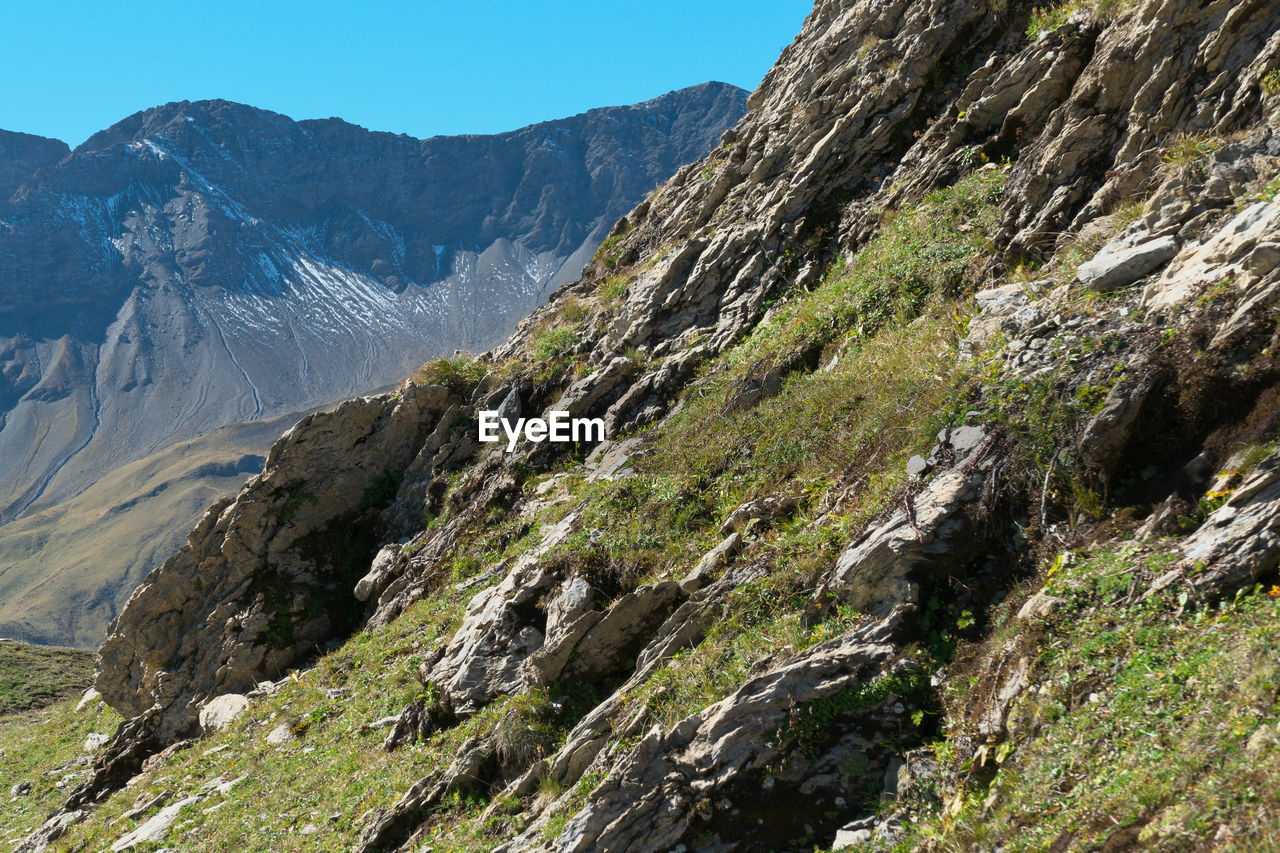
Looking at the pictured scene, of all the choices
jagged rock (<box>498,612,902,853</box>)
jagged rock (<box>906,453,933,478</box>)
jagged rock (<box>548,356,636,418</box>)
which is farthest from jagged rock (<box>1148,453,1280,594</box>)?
jagged rock (<box>548,356,636,418</box>)

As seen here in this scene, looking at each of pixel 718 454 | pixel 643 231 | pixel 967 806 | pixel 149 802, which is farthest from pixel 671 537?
pixel 643 231

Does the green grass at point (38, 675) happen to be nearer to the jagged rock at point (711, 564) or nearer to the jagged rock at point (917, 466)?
the jagged rock at point (711, 564)

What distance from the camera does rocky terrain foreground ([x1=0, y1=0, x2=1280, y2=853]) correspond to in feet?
17.2

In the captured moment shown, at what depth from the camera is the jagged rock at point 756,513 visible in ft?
29.5

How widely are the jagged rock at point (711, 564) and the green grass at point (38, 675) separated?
2808 centimetres

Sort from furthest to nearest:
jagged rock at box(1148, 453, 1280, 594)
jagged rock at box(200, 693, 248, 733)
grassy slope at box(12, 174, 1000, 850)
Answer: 1. jagged rock at box(200, 693, 248, 733)
2. grassy slope at box(12, 174, 1000, 850)
3. jagged rock at box(1148, 453, 1280, 594)

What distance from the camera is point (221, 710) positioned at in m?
14.6

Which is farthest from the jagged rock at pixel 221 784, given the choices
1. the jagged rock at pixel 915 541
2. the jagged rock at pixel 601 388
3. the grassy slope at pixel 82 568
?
the grassy slope at pixel 82 568

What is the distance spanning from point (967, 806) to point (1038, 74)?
11.9 meters

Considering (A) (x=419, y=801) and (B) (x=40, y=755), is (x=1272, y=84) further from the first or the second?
(B) (x=40, y=755)

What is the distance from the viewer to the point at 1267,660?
4312mm

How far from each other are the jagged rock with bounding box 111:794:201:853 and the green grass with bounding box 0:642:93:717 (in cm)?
2016

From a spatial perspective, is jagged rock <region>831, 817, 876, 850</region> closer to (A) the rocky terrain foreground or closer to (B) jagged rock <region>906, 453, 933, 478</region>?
(A) the rocky terrain foreground

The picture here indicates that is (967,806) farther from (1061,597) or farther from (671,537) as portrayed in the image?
(671,537)
